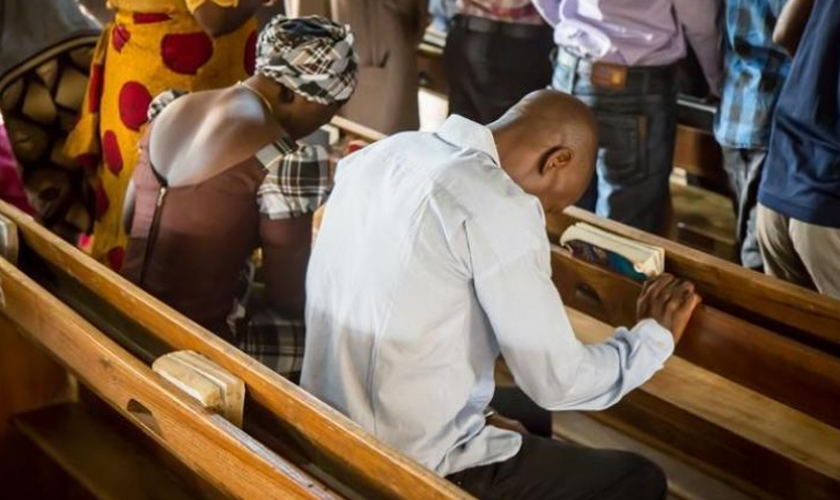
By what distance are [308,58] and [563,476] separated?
91 centimetres

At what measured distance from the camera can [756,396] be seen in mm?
2387

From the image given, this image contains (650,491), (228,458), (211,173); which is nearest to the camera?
(228,458)

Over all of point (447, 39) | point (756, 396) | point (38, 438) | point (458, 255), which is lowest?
point (756, 396)

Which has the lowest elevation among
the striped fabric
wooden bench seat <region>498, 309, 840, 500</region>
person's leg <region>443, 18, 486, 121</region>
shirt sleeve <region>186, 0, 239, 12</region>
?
wooden bench seat <region>498, 309, 840, 500</region>

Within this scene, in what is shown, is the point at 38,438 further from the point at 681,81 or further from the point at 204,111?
the point at 681,81

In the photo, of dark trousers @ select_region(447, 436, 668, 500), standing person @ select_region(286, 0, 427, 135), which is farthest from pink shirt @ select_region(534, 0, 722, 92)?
dark trousers @ select_region(447, 436, 668, 500)

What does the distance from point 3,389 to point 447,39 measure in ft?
5.91

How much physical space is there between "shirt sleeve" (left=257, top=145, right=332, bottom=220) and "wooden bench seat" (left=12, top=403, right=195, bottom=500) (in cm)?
51

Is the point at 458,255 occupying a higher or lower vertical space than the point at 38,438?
higher

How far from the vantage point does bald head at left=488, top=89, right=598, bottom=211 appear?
1688mm

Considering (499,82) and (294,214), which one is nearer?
(294,214)

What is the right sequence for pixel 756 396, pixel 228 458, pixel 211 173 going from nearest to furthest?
pixel 228 458, pixel 211 173, pixel 756 396

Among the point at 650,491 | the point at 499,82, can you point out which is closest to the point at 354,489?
the point at 650,491

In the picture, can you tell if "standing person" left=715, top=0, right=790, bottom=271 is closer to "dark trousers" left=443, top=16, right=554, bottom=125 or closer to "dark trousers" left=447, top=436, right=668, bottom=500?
"dark trousers" left=443, top=16, right=554, bottom=125
